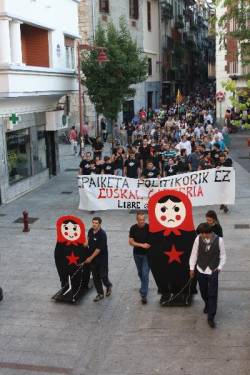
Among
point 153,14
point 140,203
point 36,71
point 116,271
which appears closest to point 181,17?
point 153,14

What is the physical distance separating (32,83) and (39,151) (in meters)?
3.88

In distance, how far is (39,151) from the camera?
2239cm

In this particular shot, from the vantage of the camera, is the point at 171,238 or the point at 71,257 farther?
the point at 71,257

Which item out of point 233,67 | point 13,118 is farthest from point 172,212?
point 233,67

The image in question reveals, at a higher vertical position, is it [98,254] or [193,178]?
[193,178]

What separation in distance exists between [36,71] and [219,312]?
40.6 ft

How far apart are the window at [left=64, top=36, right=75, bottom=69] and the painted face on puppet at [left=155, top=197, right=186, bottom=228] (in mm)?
15317

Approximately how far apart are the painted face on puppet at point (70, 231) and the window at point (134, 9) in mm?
35123

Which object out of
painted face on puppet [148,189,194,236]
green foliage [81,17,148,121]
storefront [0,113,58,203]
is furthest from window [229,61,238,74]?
painted face on puppet [148,189,194,236]

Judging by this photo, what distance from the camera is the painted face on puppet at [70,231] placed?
995cm

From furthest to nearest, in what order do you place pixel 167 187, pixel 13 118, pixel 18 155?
pixel 18 155, pixel 13 118, pixel 167 187

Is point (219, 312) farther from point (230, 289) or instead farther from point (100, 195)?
point (100, 195)

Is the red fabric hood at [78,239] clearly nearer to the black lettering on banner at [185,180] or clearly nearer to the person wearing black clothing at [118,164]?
the black lettering on banner at [185,180]

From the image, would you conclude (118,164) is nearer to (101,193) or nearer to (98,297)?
(101,193)
